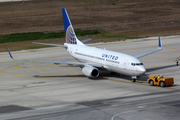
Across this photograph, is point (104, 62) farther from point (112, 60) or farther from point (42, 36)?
point (42, 36)

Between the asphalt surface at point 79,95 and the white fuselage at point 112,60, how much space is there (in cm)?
227

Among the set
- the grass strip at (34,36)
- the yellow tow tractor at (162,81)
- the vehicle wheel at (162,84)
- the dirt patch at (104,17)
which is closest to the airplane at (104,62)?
the yellow tow tractor at (162,81)

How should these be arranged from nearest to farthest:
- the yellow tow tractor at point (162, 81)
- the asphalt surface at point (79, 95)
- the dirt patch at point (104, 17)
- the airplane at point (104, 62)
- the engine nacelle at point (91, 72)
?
the asphalt surface at point (79, 95)
the yellow tow tractor at point (162, 81)
the airplane at point (104, 62)
the engine nacelle at point (91, 72)
the dirt patch at point (104, 17)

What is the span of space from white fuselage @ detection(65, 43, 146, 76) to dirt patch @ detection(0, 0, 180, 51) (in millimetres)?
54493

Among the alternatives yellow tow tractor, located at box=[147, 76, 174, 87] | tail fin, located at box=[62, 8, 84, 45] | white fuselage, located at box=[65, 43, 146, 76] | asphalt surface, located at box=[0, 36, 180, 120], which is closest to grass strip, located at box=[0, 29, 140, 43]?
asphalt surface, located at box=[0, 36, 180, 120]

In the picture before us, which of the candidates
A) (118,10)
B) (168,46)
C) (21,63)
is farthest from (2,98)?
(118,10)

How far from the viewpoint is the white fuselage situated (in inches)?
1940

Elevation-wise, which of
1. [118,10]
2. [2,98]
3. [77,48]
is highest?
[118,10]

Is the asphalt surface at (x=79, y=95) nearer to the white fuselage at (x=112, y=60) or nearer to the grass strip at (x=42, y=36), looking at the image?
the white fuselage at (x=112, y=60)

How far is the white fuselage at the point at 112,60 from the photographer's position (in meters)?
49.3

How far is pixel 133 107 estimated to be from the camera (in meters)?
36.3

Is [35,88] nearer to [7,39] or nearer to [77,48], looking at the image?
[77,48]

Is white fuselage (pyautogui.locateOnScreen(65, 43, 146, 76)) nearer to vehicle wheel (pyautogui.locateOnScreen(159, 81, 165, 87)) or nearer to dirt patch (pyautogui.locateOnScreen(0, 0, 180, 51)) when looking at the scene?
vehicle wheel (pyautogui.locateOnScreen(159, 81, 165, 87))

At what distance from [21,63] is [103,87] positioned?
3004 centimetres
